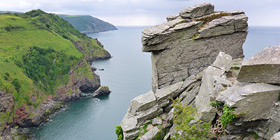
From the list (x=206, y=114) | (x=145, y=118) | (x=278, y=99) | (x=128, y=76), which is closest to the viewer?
(x=278, y=99)

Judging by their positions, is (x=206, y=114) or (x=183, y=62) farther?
(x=183, y=62)

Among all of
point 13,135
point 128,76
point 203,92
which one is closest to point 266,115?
point 203,92

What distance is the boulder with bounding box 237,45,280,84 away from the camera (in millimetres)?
18312

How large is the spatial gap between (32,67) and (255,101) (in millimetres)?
135489

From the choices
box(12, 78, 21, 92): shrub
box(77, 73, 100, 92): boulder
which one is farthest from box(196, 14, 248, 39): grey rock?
box(77, 73, 100, 92): boulder

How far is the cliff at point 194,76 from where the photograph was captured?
21625 millimetres

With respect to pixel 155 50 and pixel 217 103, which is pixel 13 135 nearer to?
pixel 155 50

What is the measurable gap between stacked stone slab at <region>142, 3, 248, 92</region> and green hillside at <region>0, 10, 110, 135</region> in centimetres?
8247

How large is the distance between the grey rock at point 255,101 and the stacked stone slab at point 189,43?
1670 centimetres

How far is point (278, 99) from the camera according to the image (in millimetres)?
18422

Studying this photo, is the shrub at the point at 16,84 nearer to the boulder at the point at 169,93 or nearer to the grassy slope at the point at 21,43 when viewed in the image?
the grassy slope at the point at 21,43

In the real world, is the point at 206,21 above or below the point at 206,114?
above

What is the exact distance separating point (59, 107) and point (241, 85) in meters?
108

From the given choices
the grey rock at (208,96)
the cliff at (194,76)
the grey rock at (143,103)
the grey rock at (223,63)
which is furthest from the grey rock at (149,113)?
the grey rock at (223,63)
